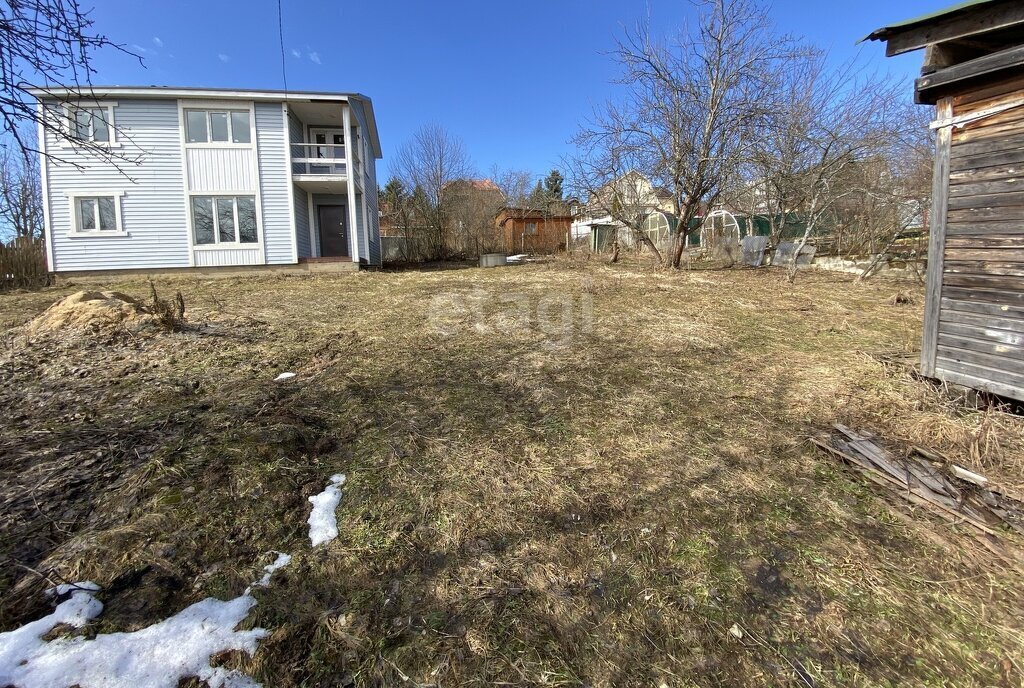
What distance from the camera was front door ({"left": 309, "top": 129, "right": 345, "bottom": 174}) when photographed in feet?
55.1

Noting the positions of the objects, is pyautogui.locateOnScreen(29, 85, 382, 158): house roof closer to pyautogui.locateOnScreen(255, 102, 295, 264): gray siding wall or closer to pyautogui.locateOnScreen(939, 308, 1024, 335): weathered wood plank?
pyautogui.locateOnScreen(255, 102, 295, 264): gray siding wall

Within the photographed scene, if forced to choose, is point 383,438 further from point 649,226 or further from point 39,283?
A: point 649,226

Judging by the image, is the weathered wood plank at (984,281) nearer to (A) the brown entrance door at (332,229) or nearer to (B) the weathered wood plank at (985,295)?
(B) the weathered wood plank at (985,295)

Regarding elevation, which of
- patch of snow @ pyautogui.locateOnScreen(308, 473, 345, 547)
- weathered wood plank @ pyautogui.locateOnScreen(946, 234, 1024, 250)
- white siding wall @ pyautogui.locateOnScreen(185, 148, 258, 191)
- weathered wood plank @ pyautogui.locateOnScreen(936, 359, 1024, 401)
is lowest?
patch of snow @ pyautogui.locateOnScreen(308, 473, 345, 547)

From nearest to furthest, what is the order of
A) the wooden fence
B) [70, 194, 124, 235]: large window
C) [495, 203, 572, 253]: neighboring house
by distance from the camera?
the wooden fence < [70, 194, 124, 235]: large window < [495, 203, 572, 253]: neighboring house

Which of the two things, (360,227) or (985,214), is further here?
(360,227)

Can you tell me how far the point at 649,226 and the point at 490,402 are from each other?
76.9ft

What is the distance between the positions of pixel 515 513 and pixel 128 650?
183 cm

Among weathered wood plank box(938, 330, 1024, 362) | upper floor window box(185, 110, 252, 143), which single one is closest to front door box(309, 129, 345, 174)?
upper floor window box(185, 110, 252, 143)

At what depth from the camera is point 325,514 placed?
2.80 metres

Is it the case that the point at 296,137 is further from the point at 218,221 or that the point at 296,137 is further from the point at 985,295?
the point at 985,295

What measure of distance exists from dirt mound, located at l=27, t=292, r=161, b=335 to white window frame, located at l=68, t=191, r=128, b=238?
1063cm

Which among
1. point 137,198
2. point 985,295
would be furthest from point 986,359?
point 137,198

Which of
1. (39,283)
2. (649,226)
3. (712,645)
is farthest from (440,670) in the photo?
(649,226)
